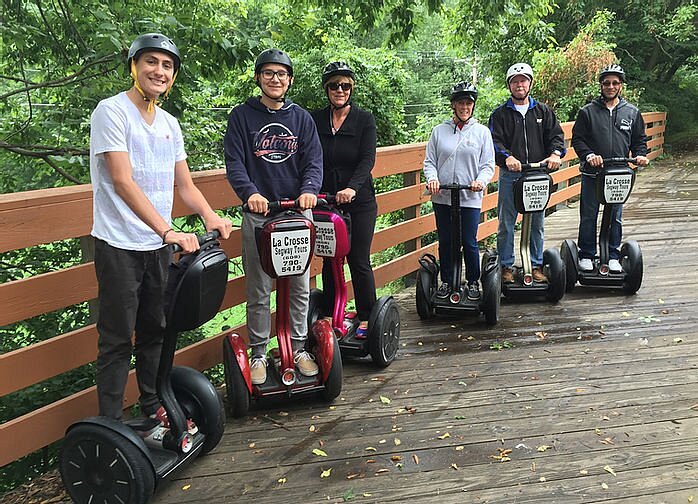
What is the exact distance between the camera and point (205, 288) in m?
2.76

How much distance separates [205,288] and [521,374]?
7.65 feet

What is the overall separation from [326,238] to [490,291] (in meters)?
1.61

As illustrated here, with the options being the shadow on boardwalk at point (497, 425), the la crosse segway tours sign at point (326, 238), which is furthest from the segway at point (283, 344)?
the la crosse segway tours sign at point (326, 238)

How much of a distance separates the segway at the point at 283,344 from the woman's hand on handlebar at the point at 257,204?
2.5 inches

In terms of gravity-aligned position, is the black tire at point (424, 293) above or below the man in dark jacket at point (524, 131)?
below

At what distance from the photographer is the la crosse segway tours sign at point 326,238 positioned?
13.2 ft

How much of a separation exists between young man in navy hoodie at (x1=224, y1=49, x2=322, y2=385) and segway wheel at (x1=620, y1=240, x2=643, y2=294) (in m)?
3.36

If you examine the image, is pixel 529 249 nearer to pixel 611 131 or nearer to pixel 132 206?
pixel 611 131

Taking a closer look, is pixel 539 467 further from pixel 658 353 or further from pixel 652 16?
pixel 652 16

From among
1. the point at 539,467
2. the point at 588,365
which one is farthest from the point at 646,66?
the point at 539,467

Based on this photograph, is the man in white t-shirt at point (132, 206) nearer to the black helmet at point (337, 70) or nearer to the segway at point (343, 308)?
the segway at point (343, 308)

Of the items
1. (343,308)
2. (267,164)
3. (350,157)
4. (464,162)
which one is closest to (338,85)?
(350,157)

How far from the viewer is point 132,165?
109 inches

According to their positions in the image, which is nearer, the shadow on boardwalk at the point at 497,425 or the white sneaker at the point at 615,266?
the shadow on boardwalk at the point at 497,425
